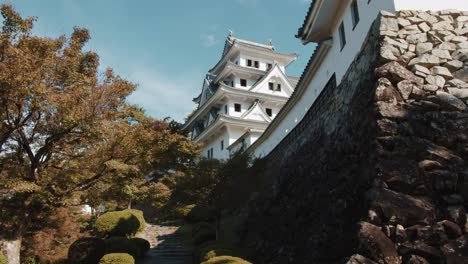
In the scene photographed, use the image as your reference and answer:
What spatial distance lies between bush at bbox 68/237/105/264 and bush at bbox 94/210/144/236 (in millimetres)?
3757

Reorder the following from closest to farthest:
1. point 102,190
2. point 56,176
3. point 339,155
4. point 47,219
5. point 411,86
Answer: point 411,86, point 339,155, point 56,176, point 102,190, point 47,219

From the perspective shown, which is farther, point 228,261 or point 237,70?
point 237,70

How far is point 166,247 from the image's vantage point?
58.2ft

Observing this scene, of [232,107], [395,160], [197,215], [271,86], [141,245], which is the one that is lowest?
[141,245]

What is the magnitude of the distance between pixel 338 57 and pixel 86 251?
11.3 m

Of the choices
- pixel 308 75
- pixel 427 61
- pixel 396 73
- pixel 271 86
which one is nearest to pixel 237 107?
pixel 271 86

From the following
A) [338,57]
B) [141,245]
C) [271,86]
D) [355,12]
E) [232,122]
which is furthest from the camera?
[271,86]

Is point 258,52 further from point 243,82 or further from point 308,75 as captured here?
point 308,75

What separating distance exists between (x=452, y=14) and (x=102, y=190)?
34.3 ft

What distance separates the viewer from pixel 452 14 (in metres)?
8.16

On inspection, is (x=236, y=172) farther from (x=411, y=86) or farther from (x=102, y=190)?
(x=411, y=86)

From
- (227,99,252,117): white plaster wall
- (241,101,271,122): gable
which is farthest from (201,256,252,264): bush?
(227,99,252,117): white plaster wall

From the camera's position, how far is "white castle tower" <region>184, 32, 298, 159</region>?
92.9 feet

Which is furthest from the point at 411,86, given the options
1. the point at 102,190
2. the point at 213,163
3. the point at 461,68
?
the point at 213,163
